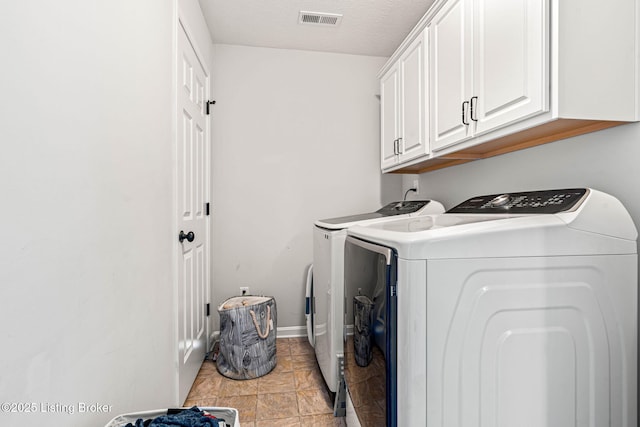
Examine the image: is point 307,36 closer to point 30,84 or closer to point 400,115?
point 400,115

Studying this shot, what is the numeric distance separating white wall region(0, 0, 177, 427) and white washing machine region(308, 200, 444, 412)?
856 millimetres

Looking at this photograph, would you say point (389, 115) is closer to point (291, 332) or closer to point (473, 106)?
point (473, 106)

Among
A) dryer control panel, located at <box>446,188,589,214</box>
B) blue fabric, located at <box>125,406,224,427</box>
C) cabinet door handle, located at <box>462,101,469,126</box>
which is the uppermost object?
cabinet door handle, located at <box>462,101,469,126</box>

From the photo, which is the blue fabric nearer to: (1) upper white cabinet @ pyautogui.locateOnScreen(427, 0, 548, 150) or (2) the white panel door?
(2) the white panel door

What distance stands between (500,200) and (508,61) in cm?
54

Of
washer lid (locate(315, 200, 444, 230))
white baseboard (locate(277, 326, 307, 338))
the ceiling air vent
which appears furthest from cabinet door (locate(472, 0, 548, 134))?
white baseboard (locate(277, 326, 307, 338))

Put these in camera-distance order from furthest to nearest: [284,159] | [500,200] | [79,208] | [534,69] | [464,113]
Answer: [284,159]
[464,113]
[500,200]
[534,69]
[79,208]

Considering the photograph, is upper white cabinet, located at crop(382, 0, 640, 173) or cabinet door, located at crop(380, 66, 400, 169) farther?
cabinet door, located at crop(380, 66, 400, 169)

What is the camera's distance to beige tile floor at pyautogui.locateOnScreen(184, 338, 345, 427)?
180 centimetres

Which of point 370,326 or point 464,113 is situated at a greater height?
point 464,113

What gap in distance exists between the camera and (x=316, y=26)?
8.29ft

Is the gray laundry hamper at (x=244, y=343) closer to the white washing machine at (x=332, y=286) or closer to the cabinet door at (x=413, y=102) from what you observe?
the white washing machine at (x=332, y=286)

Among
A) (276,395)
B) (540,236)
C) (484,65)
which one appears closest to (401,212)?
(484,65)

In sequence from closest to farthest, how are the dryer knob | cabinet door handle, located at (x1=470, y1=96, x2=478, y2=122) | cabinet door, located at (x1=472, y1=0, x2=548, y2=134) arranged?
cabinet door, located at (x1=472, y1=0, x2=548, y2=134) < the dryer knob < cabinet door handle, located at (x1=470, y1=96, x2=478, y2=122)
